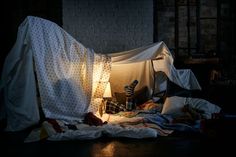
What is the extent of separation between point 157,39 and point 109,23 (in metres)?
2.18

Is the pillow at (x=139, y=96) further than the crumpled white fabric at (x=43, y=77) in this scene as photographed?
Yes

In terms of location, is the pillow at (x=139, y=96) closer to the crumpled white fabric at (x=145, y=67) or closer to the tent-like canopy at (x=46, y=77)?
the crumpled white fabric at (x=145, y=67)

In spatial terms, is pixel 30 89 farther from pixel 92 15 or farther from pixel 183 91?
pixel 183 91

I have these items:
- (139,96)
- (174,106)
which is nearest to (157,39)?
(139,96)

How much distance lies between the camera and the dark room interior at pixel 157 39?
15.6ft

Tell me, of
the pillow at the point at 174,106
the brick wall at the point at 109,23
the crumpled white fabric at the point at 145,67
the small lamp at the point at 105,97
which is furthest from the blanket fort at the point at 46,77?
the brick wall at the point at 109,23

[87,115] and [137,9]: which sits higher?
[137,9]

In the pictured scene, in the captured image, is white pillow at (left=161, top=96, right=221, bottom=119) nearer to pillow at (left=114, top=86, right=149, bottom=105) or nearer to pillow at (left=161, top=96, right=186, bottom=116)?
pillow at (left=161, top=96, right=186, bottom=116)

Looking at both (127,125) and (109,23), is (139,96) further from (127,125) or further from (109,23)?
(127,125)

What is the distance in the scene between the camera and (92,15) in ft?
27.5

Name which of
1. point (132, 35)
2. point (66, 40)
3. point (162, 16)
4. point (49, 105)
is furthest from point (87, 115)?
point (162, 16)

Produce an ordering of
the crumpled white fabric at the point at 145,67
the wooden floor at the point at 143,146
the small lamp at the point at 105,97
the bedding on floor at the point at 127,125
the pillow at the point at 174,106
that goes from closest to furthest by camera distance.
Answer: the wooden floor at the point at 143,146, the bedding on floor at the point at 127,125, the pillow at the point at 174,106, the small lamp at the point at 105,97, the crumpled white fabric at the point at 145,67

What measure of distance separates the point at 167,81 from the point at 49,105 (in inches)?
109

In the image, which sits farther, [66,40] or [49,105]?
[66,40]
